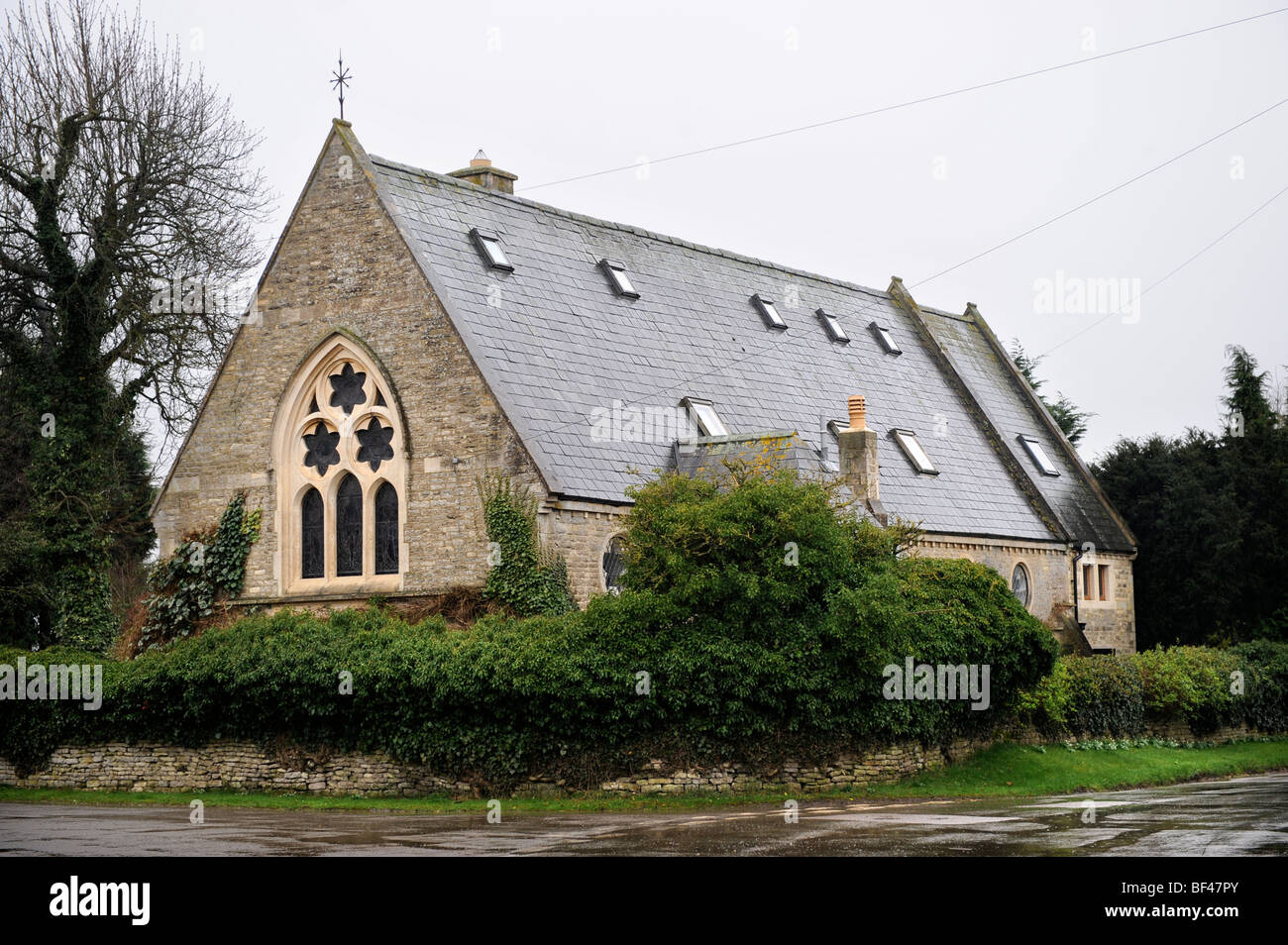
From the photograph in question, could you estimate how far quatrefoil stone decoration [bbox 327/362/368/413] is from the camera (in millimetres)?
28384

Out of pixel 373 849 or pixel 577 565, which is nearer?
pixel 373 849

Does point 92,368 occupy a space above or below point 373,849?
above

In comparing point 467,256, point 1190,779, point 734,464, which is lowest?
point 1190,779

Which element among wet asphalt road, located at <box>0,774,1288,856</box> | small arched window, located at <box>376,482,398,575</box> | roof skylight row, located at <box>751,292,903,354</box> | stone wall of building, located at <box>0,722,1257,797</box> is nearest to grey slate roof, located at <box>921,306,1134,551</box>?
roof skylight row, located at <box>751,292,903,354</box>

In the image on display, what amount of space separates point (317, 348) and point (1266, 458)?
27.6 meters

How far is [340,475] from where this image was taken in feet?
93.0

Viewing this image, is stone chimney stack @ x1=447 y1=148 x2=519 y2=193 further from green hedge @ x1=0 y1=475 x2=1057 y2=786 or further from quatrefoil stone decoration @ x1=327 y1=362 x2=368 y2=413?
green hedge @ x1=0 y1=475 x2=1057 y2=786

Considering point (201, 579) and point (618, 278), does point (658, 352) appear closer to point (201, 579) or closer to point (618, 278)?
point (618, 278)

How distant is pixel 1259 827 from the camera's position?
50.6ft

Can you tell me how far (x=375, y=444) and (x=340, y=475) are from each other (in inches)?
39.6

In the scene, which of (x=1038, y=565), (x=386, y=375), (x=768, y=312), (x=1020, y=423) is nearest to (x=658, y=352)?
(x=768, y=312)
